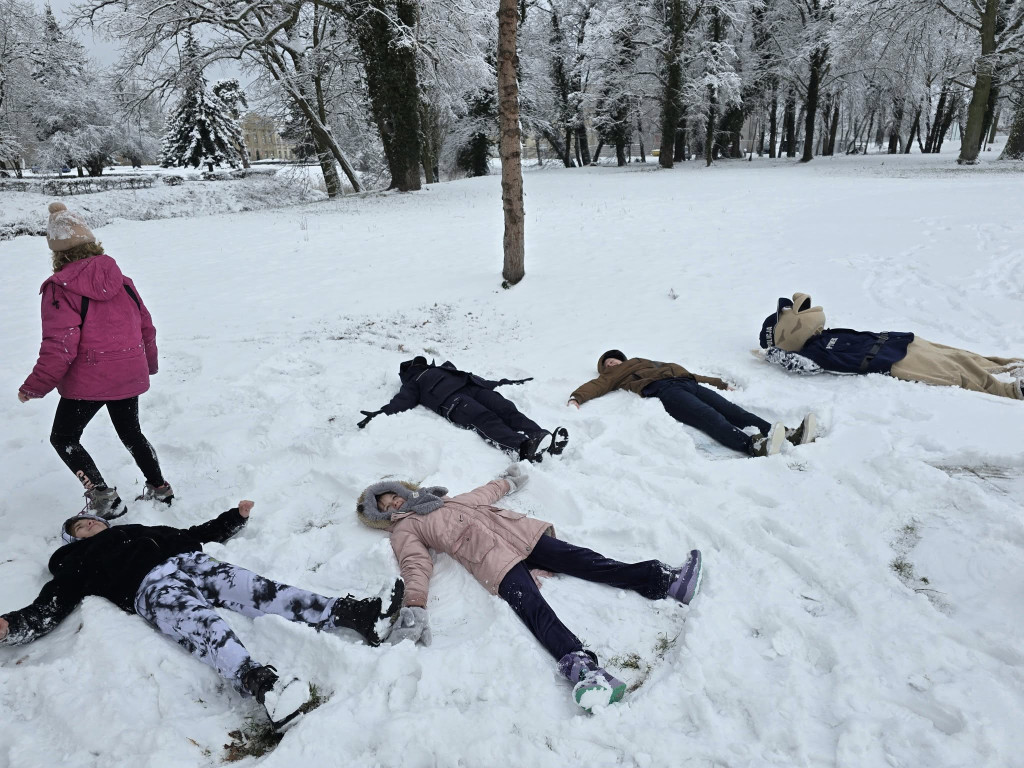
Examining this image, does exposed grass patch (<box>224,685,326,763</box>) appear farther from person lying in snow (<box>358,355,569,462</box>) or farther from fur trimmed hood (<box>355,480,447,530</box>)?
person lying in snow (<box>358,355,569,462</box>)

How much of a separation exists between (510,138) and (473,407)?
4.84m

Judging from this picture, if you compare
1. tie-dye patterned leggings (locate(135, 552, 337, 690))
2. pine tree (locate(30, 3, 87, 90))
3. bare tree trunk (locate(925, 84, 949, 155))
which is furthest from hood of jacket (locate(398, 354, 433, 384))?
bare tree trunk (locate(925, 84, 949, 155))

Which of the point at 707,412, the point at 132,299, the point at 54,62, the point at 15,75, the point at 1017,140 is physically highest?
the point at 54,62

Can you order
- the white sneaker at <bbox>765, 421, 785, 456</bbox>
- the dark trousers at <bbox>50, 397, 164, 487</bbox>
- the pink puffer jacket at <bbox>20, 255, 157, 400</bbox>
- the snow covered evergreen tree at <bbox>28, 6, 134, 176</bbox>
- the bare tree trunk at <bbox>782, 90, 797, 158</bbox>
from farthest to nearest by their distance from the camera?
1. the snow covered evergreen tree at <bbox>28, 6, 134, 176</bbox>
2. the bare tree trunk at <bbox>782, 90, 797, 158</bbox>
3. the white sneaker at <bbox>765, 421, 785, 456</bbox>
4. the dark trousers at <bbox>50, 397, 164, 487</bbox>
5. the pink puffer jacket at <bbox>20, 255, 157, 400</bbox>

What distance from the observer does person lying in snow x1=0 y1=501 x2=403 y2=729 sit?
105 inches

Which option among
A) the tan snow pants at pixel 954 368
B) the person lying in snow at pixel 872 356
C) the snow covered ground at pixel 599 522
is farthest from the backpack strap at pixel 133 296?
the tan snow pants at pixel 954 368

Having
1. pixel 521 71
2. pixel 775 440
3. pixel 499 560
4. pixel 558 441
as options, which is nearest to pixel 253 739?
pixel 499 560

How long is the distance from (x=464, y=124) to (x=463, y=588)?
31081 mm

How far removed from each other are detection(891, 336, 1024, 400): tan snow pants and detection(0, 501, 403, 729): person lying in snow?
4873 mm

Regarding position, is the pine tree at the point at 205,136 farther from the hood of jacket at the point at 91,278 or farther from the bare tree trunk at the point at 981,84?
the hood of jacket at the point at 91,278

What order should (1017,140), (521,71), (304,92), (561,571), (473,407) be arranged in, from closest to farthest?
(561,571)
(473,407)
(304,92)
(1017,140)
(521,71)

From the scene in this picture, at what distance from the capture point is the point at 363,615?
2.86m

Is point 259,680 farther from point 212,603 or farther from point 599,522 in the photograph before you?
point 599,522

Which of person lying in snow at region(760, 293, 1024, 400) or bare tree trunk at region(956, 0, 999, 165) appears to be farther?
bare tree trunk at region(956, 0, 999, 165)
